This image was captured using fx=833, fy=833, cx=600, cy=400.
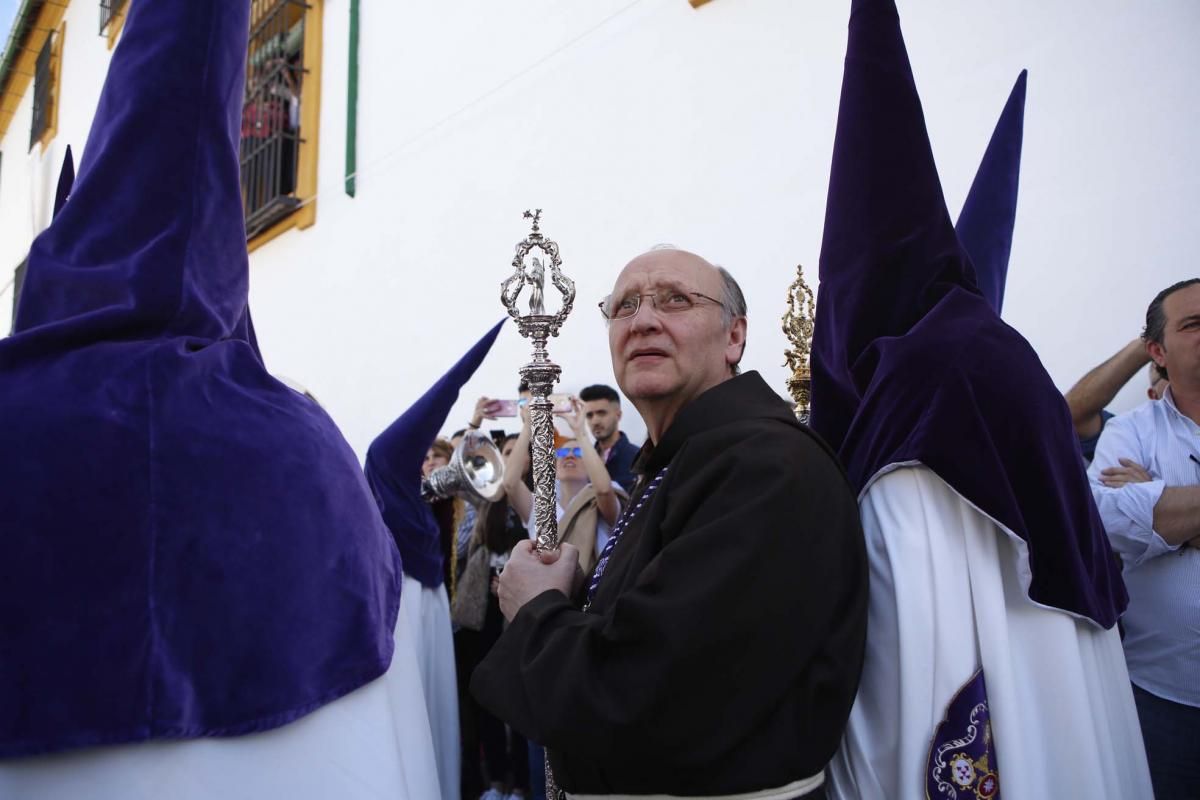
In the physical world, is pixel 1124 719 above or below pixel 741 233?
below

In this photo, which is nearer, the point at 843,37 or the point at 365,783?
the point at 365,783

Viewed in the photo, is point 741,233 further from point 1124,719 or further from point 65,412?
point 65,412

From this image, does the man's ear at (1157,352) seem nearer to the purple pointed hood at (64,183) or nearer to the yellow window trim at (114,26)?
the purple pointed hood at (64,183)

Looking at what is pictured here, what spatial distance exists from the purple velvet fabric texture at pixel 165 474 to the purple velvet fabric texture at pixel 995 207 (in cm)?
158

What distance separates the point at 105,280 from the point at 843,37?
136 inches

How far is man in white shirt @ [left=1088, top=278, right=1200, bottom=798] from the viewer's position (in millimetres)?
2014

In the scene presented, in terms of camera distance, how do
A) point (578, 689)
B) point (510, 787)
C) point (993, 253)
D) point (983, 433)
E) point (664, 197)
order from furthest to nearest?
point (664, 197), point (510, 787), point (993, 253), point (983, 433), point (578, 689)

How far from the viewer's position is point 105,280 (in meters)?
1.24

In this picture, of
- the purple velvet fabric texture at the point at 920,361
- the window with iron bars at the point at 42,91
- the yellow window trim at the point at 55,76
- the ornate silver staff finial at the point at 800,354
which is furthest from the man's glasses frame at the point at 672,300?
the yellow window trim at the point at 55,76

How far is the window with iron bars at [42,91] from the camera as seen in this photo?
12.5 meters

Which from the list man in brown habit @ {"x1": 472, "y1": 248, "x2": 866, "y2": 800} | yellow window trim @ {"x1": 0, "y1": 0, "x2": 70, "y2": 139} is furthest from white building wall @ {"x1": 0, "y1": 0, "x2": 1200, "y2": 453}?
yellow window trim @ {"x1": 0, "y1": 0, "x2": 70, "y2": 139}

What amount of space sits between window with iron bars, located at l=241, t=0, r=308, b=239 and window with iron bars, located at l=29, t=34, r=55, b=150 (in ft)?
15.9

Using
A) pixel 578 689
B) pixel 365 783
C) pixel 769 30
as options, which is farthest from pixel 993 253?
pixel 769 30

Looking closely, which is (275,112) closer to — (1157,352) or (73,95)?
(73,95)
